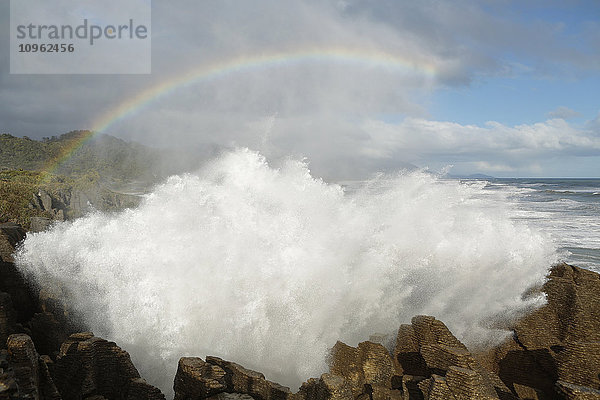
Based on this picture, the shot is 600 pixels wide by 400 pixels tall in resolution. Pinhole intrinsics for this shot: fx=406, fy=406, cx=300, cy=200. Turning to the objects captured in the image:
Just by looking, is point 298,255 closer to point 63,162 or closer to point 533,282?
point 533,282

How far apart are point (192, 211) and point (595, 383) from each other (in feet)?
36.2

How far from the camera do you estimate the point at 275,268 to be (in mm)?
11875

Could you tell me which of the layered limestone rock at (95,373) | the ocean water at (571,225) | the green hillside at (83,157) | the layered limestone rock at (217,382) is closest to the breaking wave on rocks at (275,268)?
the layered limestone rock at (95,373)

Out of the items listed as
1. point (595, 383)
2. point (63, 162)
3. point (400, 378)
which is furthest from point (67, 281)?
point (63, 162)

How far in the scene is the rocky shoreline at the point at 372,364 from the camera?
6391 millimetres

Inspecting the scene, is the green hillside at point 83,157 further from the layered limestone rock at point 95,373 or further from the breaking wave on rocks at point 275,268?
the layered limestone rock at point 95,373

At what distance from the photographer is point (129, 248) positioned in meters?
12.3

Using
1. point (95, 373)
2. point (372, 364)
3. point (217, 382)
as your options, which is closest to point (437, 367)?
point (372, 364)

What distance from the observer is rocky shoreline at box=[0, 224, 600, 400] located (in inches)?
252

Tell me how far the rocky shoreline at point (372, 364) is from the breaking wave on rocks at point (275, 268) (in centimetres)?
65

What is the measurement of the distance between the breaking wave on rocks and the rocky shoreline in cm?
65

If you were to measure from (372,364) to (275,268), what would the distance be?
451 centimetres

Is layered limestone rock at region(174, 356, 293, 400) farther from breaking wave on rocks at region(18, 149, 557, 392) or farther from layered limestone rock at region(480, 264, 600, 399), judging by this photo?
layered limestone rock at region(480, 264, 600, 399)

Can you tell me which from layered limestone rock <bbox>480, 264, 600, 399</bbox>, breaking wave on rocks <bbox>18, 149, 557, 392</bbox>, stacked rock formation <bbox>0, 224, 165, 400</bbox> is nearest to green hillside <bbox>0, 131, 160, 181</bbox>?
breaking wave on rocks <bbox>18, 149, 557, 392</bbox>
